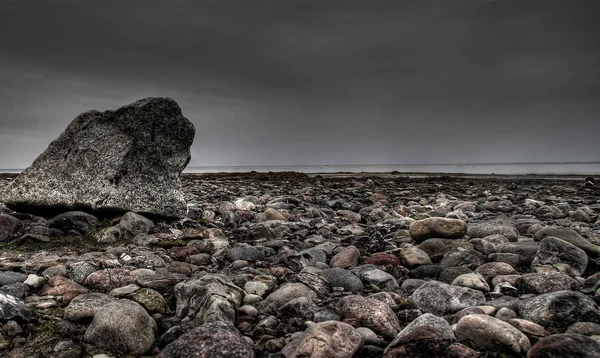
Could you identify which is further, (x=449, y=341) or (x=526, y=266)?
(x=526, y=266)

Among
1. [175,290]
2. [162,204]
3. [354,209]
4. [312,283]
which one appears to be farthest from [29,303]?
[354,209]

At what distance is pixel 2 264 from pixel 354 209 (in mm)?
7278

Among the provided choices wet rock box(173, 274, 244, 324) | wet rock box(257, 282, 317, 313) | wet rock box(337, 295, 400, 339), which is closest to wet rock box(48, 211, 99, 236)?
wet rock box(173, 274, 244, 324)

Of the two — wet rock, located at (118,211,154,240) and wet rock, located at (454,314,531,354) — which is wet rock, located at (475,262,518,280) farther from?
wet rock, located at (118,211,154,240)

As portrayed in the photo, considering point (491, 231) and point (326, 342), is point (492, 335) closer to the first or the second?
point (326, 342)

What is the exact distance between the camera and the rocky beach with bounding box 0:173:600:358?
269 cm

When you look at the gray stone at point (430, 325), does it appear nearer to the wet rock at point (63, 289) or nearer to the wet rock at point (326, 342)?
the wet rock at point (326, 342)

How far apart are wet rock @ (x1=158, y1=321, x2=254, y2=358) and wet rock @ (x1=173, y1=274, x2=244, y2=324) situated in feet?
1.77

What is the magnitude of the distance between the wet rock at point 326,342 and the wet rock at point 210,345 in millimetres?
302

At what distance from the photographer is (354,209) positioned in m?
10.2

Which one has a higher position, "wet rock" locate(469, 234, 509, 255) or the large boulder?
the large boulder

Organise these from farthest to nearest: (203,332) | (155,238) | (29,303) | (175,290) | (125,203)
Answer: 1. (125,203)
2. (155,238)
3. (175,290)
4. (29,303)
5. (203,332)

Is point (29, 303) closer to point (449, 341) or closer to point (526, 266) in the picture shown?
point (449, 341)

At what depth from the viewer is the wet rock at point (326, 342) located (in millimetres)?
2564
